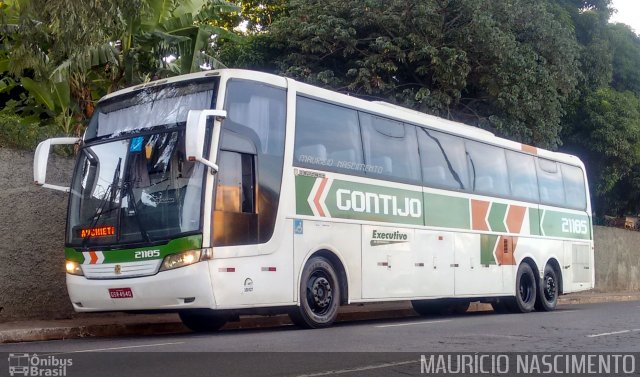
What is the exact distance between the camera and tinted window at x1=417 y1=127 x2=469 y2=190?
14.2m

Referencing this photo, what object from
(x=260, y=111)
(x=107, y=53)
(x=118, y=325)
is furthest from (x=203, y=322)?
(x=107, y=53)

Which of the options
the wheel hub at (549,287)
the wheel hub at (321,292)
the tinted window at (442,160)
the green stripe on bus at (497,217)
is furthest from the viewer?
the wheel hub at (549,287)

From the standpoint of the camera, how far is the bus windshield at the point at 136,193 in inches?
399

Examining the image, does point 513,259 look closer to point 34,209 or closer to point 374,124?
point 374,124

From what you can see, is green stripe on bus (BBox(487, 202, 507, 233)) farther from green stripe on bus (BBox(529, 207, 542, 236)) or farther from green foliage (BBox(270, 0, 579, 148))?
green foliage (BBox(270, 0, 579, 148))

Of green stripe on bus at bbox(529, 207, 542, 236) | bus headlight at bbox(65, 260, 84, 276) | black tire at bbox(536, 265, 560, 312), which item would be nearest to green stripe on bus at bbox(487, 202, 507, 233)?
green stripe on bus at bbox(529, 207, 542, 236)

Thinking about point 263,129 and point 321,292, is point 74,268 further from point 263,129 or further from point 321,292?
point 321,292

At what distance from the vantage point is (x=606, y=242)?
28.2 m

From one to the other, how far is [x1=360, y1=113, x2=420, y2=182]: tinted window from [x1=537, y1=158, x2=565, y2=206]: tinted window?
5.20 m

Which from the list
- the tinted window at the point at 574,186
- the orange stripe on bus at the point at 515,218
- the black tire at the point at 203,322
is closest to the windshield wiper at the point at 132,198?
the black tire at the point at 203,322

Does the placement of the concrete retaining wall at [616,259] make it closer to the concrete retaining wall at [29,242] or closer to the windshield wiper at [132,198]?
the concrete retaining wall at [29,242]

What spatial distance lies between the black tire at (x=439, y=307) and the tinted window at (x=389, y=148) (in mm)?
3904

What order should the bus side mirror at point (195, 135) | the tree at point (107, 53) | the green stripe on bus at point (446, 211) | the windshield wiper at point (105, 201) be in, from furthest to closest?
the green stripe on bus at point (446, 211) < the tree at point (107, 53) < the windshield wiper at point (105, 201) < the bus side mirror at point (195, 135)

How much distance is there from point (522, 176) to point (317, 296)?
293 inches
